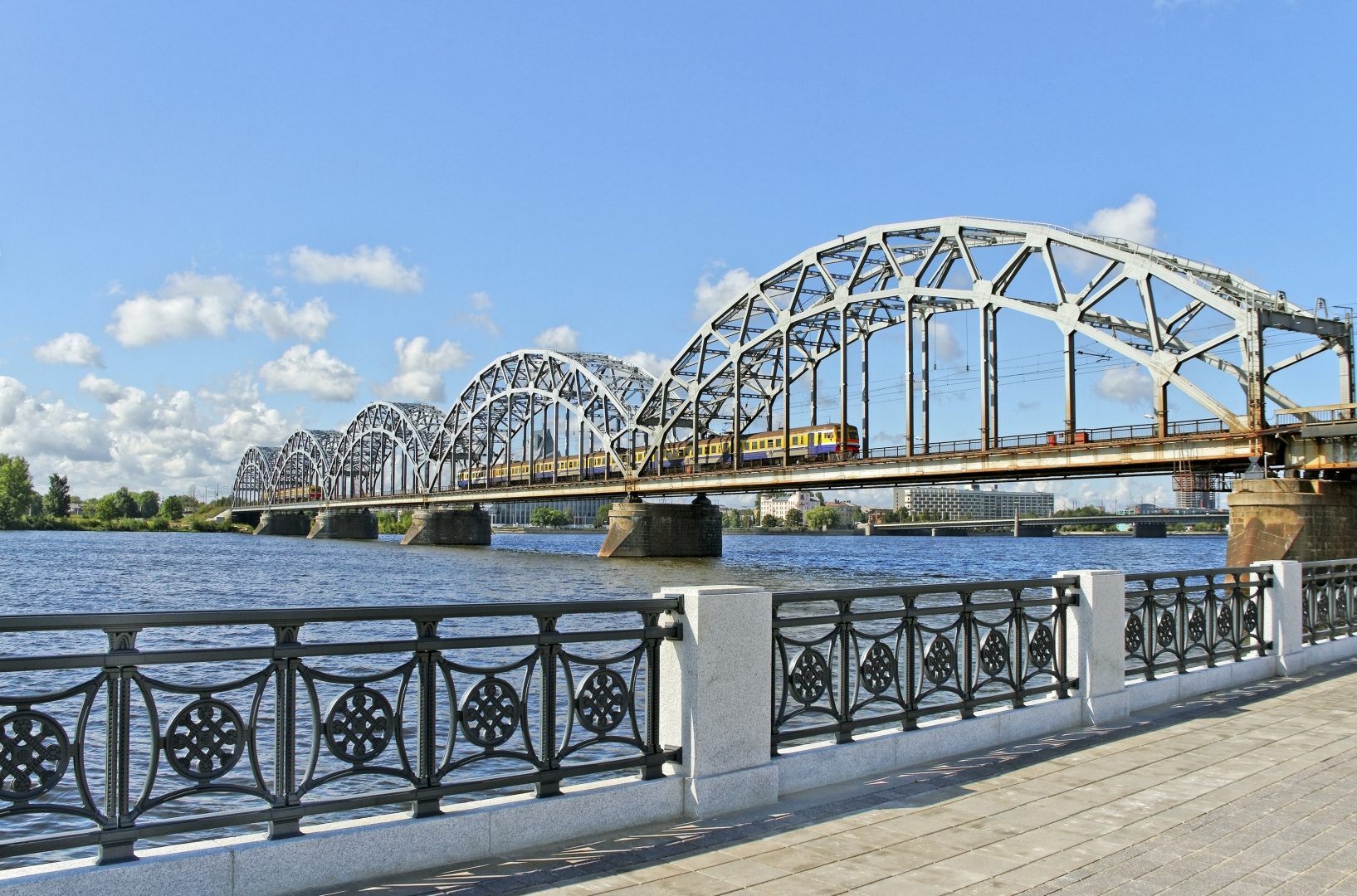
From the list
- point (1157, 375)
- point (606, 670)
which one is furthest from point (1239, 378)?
point (606, 670)

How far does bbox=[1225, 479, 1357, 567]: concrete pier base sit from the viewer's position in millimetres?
35750

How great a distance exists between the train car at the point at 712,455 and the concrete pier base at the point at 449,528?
3973 mm

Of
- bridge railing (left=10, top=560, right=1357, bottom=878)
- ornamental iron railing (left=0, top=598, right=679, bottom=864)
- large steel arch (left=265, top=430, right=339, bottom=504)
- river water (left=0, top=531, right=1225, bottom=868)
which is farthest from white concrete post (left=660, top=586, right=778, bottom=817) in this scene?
large steel arch (left=265, top=430, right=339, bottom=504)

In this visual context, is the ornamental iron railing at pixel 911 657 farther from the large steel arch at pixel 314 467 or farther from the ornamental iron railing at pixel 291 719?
the large steel arch at pixel 314 467

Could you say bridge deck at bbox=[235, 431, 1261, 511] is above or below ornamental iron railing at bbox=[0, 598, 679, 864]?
above

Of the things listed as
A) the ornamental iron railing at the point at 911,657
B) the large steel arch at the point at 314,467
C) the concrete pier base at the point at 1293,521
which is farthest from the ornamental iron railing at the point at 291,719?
the large steel arch at the point at 314,467

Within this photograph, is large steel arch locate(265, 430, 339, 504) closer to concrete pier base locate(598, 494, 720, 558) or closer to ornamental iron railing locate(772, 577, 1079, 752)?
concrete pier base locate(598, 494, 720, 558)

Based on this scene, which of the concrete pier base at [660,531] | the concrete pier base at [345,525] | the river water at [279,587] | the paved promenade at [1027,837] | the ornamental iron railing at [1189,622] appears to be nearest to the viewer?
the paved promenade at [1027,837]

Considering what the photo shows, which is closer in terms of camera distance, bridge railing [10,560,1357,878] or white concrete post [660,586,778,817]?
bridge railing [10,560,1357,878]

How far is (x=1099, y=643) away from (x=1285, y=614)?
434cm

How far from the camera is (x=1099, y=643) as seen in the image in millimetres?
8938

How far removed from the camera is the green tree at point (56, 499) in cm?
17350

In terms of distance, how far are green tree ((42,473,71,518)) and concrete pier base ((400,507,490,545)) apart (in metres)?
90.4

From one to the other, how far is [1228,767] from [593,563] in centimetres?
7099
